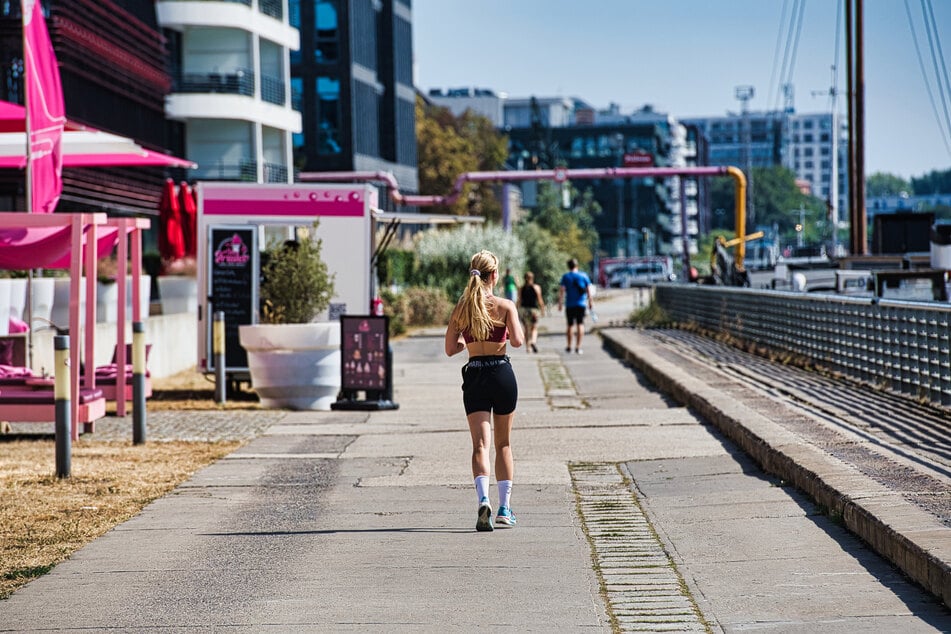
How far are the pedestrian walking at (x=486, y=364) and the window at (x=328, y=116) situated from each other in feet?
209

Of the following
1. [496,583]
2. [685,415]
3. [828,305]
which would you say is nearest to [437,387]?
[828,305]

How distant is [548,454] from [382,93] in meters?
68.3

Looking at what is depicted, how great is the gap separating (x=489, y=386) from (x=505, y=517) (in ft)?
2.67

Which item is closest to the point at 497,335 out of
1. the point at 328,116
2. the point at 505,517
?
the point at 505,517

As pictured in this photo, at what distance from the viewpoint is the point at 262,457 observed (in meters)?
13.6

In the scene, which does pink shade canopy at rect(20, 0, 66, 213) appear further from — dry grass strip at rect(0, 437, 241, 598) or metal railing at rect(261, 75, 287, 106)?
metal railing at rect(261, 75, 287, 106)

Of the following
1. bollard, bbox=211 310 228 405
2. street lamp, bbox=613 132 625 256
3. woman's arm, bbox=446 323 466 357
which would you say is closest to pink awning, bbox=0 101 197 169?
bollard, bbox=211 310 228 405

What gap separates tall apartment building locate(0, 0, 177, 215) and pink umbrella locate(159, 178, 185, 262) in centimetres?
680

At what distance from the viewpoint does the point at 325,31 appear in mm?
73000

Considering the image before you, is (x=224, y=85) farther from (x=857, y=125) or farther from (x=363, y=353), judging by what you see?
(x=363, y=353)

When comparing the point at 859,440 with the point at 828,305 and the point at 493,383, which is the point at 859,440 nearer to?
the point at 493,383

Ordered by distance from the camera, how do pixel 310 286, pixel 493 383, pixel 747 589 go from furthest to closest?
pixel 310 286, pixel 493 383, pixel 747 589

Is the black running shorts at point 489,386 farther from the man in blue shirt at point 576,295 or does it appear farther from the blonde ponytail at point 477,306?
the man in blue shirt at point 576,295

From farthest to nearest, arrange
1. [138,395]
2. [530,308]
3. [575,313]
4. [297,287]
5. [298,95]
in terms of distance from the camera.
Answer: [298,95] < [530,308] < [575,313] < [297,287] < [138,395]
